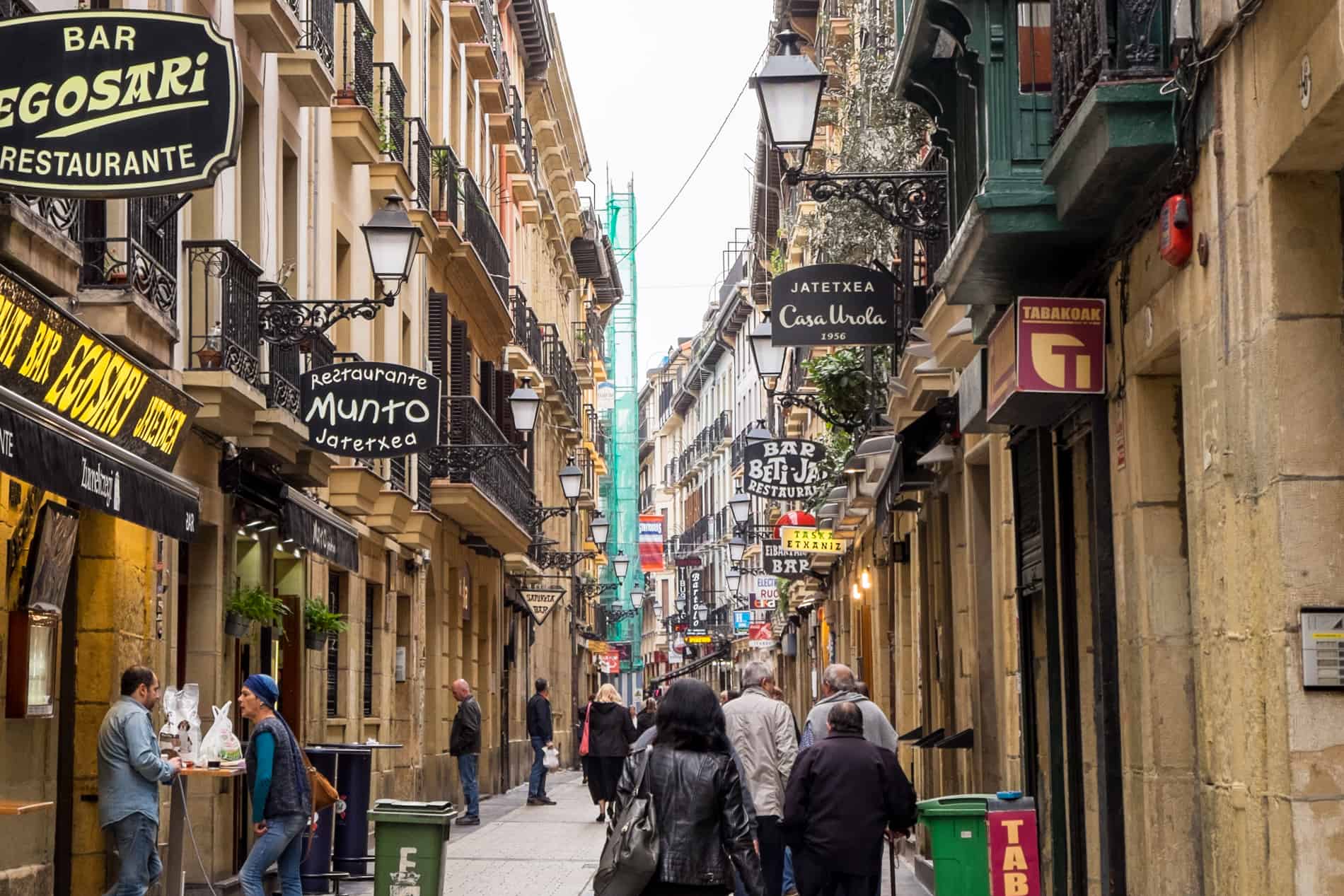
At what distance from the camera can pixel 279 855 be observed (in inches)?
510

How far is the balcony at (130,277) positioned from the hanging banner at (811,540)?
56.0 feet

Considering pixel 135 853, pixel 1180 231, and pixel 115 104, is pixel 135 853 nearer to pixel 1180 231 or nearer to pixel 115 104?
pixel 115 104

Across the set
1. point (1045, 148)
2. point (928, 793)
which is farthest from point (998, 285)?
point (928, 793)

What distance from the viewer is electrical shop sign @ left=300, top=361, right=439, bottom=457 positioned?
16938mm

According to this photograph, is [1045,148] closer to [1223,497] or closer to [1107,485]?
[1107,485]

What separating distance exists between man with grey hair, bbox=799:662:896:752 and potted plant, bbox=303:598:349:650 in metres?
7.50

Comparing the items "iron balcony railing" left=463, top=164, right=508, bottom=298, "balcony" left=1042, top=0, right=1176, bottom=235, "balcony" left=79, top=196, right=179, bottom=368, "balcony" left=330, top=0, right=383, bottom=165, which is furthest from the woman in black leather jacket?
"iron balcony railing" left=463, top=164, right=508, bottom=298

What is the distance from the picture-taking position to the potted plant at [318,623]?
20625 millimetres

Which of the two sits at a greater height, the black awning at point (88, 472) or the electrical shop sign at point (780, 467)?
the electrical shop sign at point (780, 467)

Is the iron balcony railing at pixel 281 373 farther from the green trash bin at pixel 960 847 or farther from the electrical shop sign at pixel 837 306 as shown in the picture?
the green trash bin at pixel 960 847

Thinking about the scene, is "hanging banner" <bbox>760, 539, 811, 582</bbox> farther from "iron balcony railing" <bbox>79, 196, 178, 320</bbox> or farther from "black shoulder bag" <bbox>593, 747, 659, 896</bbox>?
"black shoulder bag" <bbox>593, 747, 659, 896</bbox>

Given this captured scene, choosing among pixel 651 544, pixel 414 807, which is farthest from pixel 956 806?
pixel 651 544

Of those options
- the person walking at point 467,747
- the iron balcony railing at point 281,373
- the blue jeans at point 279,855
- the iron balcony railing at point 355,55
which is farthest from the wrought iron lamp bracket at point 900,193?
the person walking at point 467,747

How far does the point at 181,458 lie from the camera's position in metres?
15.5
